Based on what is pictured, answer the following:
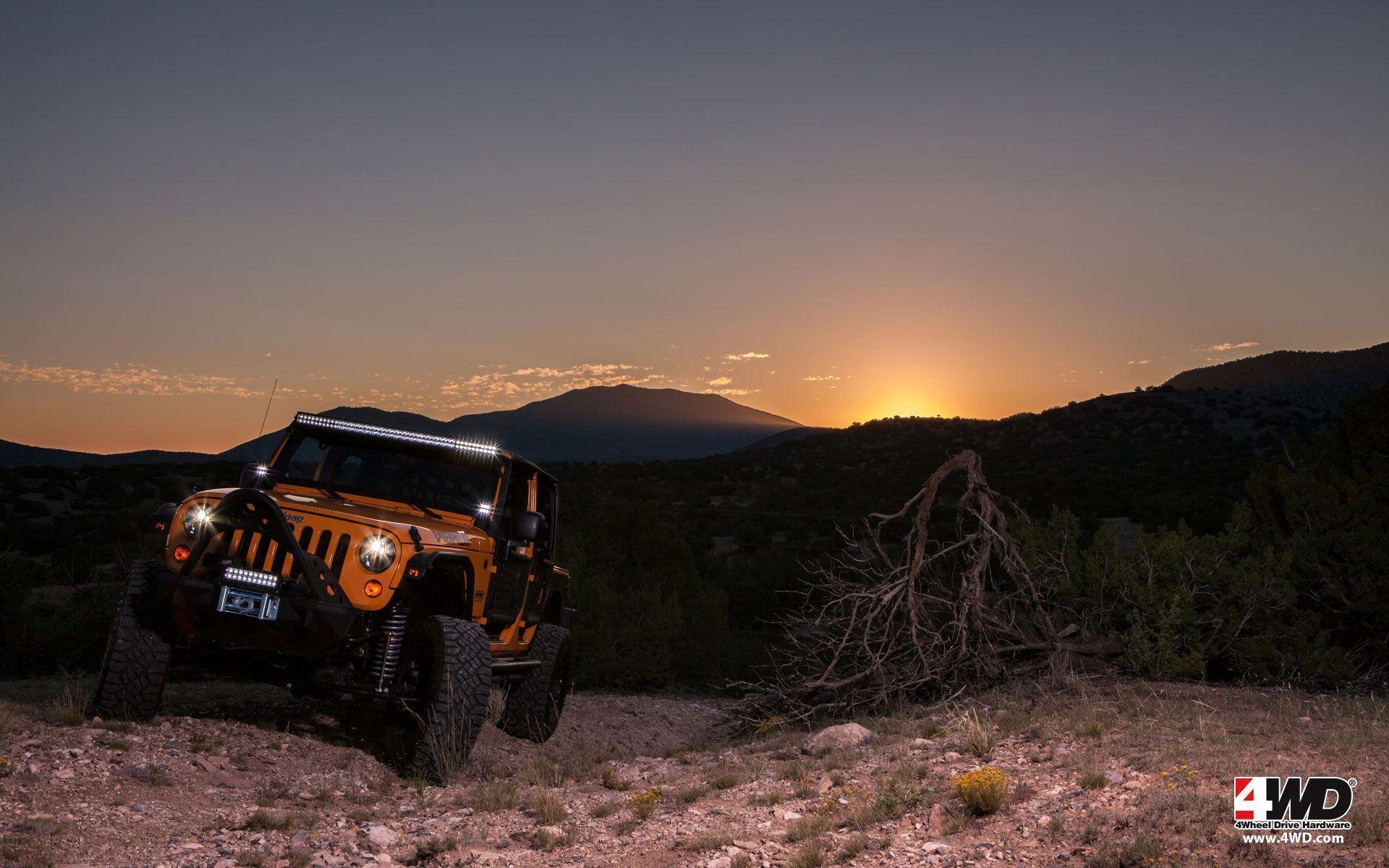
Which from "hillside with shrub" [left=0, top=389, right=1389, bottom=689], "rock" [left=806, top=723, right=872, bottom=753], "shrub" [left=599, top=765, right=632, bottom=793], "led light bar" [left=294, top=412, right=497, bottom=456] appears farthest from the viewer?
"hillside with shrub" [left=0, top=389, right=1389, bottom=689]

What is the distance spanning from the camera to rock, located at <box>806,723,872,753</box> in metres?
7.62

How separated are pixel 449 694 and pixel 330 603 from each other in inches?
38.8

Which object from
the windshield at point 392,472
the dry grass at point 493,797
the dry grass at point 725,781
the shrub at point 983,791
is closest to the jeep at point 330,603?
the windshield at point 392,472

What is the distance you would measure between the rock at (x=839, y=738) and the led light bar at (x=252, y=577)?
4.17 metres

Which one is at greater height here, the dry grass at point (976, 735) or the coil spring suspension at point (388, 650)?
the coil spring suspension at point (388, 650)

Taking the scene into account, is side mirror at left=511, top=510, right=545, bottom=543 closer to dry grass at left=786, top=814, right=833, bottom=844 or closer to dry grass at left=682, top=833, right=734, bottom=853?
dry grass at left=682, top=833, right=734, bottom=853

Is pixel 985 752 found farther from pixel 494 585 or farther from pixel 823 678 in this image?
pixel 494 585

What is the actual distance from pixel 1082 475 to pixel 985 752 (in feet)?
126

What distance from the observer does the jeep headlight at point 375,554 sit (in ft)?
21.4

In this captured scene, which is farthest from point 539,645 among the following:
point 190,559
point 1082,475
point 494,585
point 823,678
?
point 1082,475

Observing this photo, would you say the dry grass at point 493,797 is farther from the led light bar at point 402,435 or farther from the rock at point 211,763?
the led light bar at point 402,435

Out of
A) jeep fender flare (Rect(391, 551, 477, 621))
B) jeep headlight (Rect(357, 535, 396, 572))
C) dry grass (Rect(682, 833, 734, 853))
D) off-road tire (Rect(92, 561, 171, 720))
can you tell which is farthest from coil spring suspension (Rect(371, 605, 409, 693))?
dry grass (Rect(682, 833, 734, 853))

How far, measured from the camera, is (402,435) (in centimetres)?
832

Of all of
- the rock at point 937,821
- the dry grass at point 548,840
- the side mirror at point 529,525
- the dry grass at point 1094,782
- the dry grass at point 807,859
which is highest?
the side mirror at point 529,525
